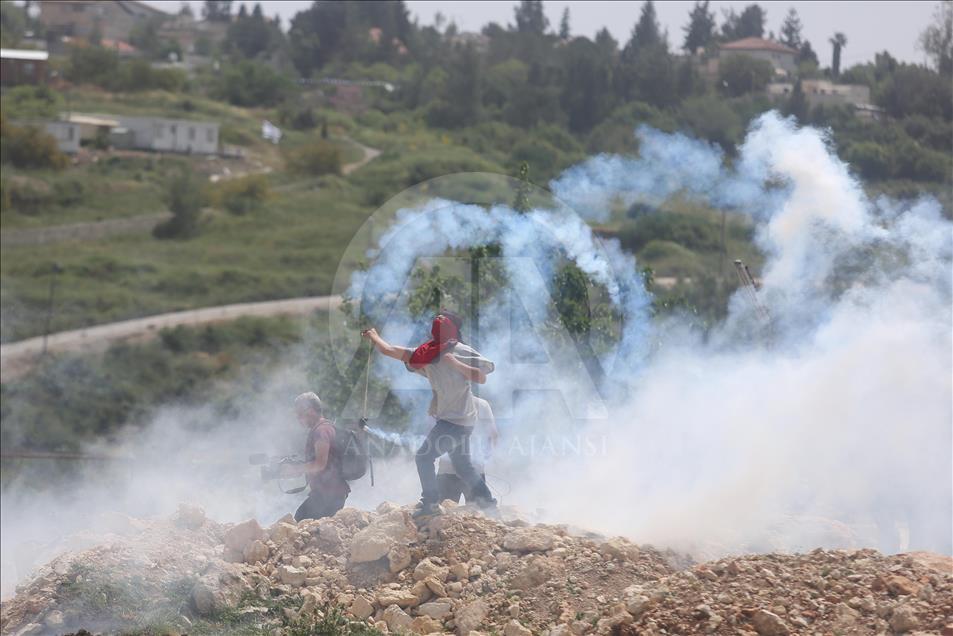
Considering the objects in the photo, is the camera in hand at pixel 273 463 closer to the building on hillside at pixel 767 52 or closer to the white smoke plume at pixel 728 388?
the white smoke plume at pixel 728 388

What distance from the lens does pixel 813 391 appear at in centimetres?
1110

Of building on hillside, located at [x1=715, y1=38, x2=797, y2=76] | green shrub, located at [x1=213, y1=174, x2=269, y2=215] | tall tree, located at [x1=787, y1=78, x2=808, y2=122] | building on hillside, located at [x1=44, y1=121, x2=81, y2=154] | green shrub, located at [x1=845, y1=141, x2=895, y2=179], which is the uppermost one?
building on hillside, located at [x1=715, y1=38, x2=797, y2=76]

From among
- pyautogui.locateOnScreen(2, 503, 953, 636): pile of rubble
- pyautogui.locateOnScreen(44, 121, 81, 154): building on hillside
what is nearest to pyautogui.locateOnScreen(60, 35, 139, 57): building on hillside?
pyautogui.locateOnScreen(44, 121, 81, 154): building on hillside

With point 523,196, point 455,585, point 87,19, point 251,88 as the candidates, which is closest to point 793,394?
point 455,585

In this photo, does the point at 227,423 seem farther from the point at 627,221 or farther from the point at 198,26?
the point at 198,26

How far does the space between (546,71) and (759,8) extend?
23082mm

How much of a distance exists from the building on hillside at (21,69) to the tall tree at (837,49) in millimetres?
51738

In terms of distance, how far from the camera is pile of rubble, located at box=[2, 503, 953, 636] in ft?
24.2

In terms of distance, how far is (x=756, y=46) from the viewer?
32.7 m

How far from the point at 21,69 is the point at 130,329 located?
1331 inches

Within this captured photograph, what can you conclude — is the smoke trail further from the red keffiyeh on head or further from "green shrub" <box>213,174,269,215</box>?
"green shrub" <box>213,174,269,215</box>

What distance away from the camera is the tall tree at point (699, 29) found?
135 feet

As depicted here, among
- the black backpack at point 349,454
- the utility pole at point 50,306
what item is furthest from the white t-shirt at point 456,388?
the utility pole at point 50,306

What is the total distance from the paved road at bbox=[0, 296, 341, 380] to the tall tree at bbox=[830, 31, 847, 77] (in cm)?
1532
